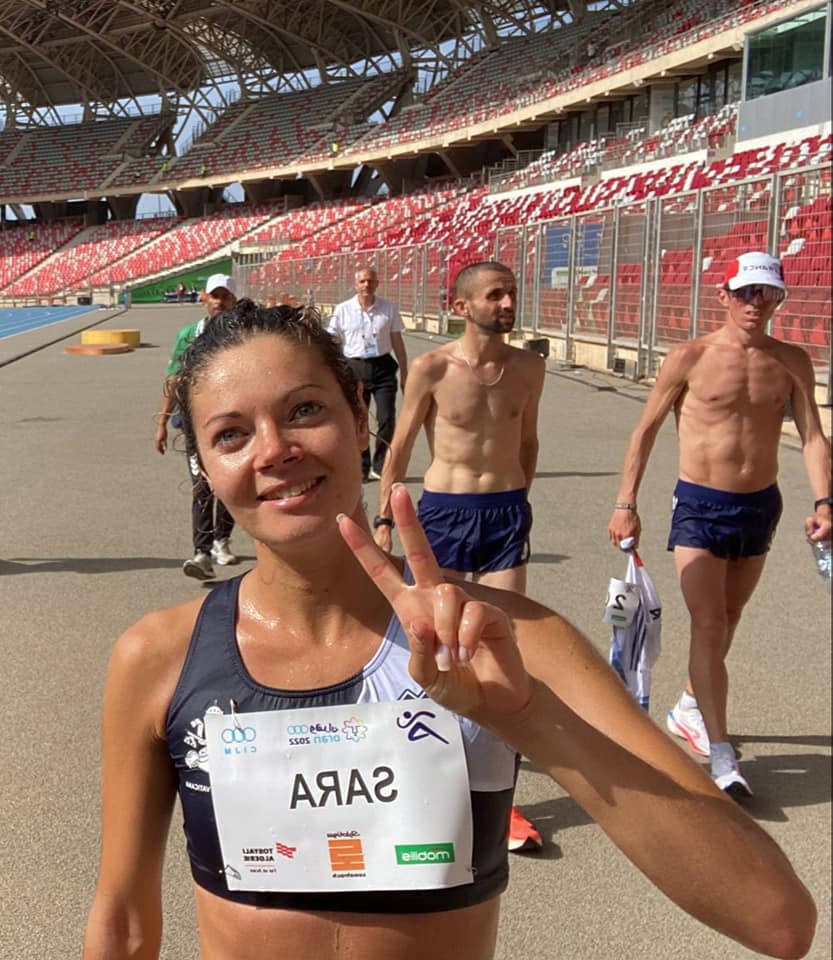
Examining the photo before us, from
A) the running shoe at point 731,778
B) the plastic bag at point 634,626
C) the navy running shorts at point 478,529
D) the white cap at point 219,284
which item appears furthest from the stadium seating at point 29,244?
the running shoe at point 731,778

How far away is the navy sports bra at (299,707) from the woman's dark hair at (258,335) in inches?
12.9

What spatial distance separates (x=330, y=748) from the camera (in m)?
1.37

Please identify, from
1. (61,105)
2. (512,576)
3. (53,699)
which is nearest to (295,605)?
(512,576)

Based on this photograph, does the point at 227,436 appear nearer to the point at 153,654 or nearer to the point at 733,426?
the point at 153,654

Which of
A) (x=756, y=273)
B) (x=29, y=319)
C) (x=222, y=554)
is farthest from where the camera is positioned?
(x=29, y=319)

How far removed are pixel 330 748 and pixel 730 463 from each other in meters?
2.80

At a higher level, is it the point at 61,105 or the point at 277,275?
the point at 61,105

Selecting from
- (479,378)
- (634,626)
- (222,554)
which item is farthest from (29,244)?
(634,626)

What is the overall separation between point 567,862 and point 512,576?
1.20 meters

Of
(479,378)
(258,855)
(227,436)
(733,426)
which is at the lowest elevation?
(258,855)

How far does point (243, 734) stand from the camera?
4.59 feet

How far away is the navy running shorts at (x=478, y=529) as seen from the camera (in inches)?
156

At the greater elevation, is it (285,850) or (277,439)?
(277,439)

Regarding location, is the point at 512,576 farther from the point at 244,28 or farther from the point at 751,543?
the point at 244,28
